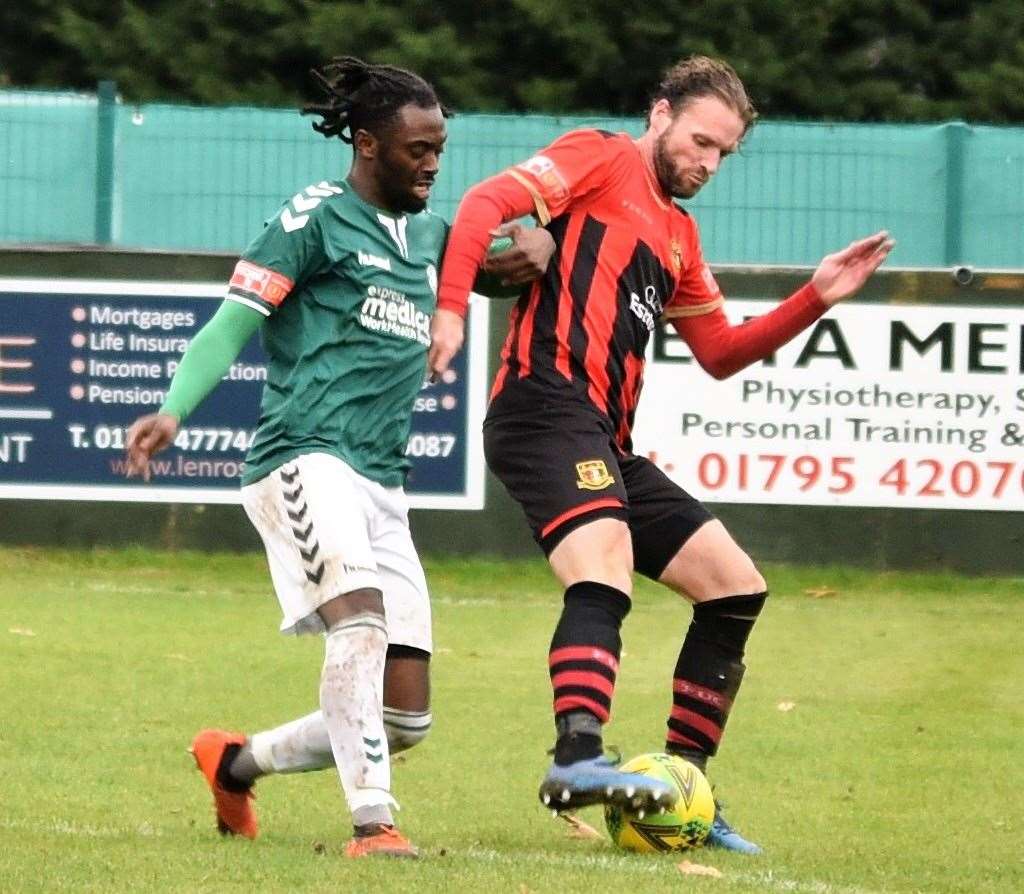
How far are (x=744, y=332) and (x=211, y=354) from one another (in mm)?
2065

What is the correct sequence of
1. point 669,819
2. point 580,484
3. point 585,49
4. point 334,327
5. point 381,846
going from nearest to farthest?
point 381,846 → point 334,327 → point 669,819 → point 580,484 → point 585,49

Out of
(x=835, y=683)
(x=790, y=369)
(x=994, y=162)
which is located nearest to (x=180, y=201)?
(x=790, y=369)

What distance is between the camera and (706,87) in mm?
6895

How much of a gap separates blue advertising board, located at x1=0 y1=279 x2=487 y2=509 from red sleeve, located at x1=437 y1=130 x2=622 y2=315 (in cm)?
732

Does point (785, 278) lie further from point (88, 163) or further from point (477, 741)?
point (477, 741)

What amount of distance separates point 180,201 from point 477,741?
24.1 ft

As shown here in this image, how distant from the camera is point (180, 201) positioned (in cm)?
1555

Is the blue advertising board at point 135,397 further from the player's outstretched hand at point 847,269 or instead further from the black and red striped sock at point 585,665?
the black and red striped sock at point 585,665

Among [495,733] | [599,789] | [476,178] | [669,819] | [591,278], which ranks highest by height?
[476,178]

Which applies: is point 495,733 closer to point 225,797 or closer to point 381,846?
point 225,797

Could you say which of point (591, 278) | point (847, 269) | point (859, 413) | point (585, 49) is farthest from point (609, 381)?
point (585, 49)

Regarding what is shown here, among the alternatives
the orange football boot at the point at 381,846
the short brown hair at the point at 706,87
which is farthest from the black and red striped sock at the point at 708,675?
the short brown hair at the point at 706,87

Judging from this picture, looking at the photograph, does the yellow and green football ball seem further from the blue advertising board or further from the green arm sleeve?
the blue advertising board

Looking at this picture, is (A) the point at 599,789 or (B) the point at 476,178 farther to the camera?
(B) the point at 476,178
